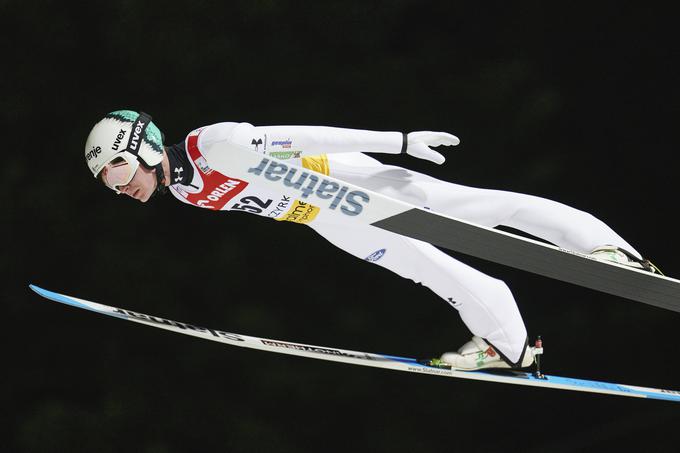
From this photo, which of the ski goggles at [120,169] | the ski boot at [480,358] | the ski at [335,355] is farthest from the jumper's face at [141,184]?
the ski boot at [480,358]

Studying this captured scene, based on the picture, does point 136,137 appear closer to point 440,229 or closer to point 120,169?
point 120,169

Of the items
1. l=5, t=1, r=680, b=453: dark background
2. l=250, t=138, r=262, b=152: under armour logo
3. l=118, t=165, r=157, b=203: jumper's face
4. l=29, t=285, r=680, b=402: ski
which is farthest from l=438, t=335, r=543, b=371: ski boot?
l=118, t=165, r=157, b=203: jumper's face

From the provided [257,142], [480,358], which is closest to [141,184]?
[257,142]

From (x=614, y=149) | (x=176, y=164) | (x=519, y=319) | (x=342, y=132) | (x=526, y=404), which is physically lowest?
(x=526, y=404)

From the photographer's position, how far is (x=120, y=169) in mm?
2562

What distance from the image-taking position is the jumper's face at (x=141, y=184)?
8.54 feet

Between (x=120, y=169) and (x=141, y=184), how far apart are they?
3.1 inches

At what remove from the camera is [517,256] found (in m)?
2.59

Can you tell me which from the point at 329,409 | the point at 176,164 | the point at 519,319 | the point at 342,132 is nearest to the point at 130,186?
the point at 176,164

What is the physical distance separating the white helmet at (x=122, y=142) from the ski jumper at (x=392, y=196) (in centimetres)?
9

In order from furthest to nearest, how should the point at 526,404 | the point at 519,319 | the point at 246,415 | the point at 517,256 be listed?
the point at 526,404 < the point at 246,415 < the point at 519,319 < the point at 517,256

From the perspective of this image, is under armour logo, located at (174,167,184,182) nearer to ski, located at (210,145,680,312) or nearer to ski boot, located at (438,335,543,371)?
ski, located at (210,145,680,312)

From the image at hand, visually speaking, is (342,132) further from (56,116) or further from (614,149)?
(614,149)

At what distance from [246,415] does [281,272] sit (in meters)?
0.57
